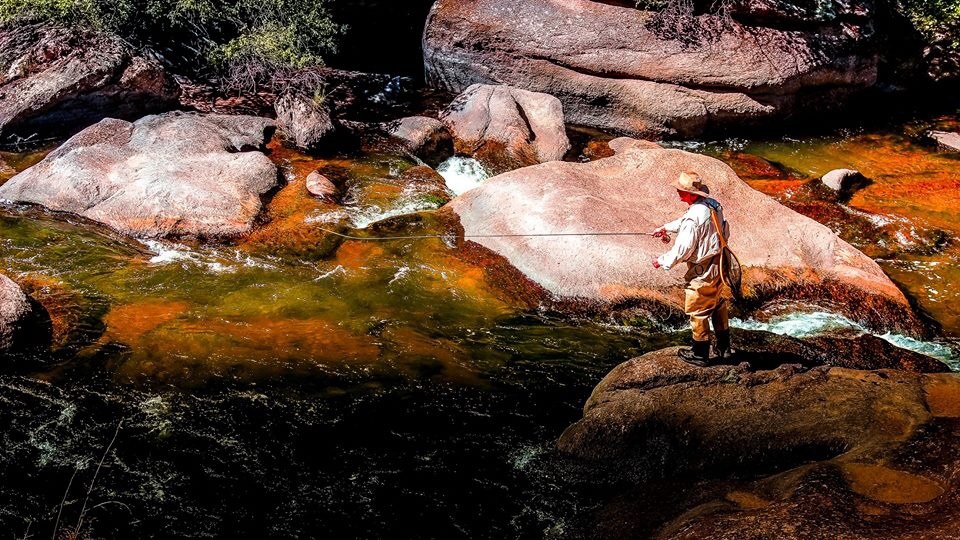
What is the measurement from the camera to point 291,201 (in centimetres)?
1050

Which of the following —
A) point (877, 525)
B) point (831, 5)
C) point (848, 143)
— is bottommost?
point (848, 143)

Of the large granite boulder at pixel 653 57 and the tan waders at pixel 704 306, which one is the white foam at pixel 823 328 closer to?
the tan waders at pixel 704 306

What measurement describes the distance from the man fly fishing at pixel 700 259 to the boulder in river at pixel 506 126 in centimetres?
633

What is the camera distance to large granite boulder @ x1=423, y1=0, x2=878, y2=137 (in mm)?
15000

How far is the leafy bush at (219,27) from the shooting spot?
13.7 meters

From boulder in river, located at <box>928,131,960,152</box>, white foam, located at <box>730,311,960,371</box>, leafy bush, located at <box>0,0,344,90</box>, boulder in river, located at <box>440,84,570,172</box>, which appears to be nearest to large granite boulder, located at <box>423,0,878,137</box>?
boulder in river, located at <box>440,84,570,172</box>

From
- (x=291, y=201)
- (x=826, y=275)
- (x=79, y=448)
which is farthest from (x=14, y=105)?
(x=826, y=275)

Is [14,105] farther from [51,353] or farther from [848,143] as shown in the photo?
[848,143]

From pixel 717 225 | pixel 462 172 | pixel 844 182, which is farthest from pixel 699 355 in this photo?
pixel 844 182

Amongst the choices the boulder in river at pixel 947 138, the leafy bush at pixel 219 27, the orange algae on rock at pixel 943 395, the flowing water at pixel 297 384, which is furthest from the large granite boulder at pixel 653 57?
the orange algae on rock at pixel 943 395

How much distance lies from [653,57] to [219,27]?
8.76 meters

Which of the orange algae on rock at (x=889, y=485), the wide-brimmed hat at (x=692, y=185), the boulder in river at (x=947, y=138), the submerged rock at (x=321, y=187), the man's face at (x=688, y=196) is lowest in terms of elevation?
the boulder in river at (x=947, y=138)

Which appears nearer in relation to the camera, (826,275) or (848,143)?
(826,275)

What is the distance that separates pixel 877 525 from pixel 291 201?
27.0ft
